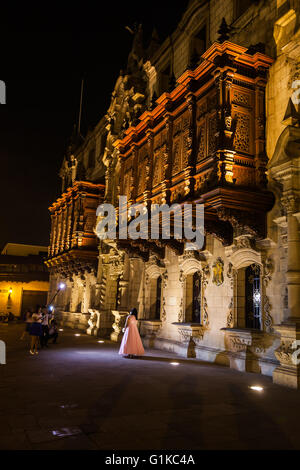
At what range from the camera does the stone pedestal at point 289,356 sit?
28.2 feet

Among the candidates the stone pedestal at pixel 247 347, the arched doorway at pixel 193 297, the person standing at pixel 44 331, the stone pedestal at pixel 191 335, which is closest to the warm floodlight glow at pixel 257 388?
the stone pedestal at pixel 247 347

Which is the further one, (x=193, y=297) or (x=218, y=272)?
(x=193, y=297)

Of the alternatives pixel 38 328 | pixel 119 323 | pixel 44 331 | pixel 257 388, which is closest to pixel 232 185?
pixel 257 388

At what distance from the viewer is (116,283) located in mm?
21359

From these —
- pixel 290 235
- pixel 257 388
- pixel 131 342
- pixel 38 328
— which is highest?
pixel 290 235

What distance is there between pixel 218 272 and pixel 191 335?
8.31ft

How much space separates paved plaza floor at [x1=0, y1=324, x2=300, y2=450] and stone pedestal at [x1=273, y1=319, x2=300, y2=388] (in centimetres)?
32

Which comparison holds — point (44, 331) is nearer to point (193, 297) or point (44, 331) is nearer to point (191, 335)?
point (191, 335)

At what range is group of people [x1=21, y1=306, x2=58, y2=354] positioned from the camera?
500 inches

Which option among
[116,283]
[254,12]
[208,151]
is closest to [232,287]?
[208,151]

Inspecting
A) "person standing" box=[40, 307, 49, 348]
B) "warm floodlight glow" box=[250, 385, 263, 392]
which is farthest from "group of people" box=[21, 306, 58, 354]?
"warm floodlight glow" box=[250, 385, 263, 392]

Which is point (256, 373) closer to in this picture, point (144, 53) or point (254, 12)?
point (254, 12)

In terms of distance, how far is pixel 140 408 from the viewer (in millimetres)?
6414

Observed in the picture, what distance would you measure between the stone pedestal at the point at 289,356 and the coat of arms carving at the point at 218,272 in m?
3.41
